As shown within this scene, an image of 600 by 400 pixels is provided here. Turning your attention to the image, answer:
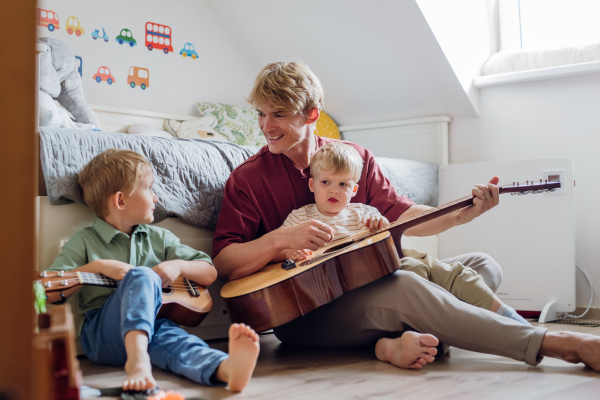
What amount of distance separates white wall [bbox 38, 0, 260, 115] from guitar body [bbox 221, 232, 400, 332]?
69.4 inches

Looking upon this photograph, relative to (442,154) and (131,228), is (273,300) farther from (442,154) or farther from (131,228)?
(442,154)

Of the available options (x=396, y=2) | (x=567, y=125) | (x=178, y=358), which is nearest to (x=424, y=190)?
(x=567, y=125)

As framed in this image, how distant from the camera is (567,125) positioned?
2463mm

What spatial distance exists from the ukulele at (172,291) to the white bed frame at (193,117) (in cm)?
18

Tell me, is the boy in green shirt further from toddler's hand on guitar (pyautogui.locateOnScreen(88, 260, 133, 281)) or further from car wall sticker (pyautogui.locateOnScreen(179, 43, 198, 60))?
car wall sticker (pyautogui.locateOnScreen(179, 43, 198, 60))

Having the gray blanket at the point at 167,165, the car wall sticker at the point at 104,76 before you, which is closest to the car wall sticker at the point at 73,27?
the car wall sticker at the point at 104,76

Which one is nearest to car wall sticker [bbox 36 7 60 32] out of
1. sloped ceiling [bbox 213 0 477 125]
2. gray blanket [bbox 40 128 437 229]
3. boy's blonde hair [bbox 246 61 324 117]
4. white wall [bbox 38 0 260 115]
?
white wall [bbox 38 0 260 115]

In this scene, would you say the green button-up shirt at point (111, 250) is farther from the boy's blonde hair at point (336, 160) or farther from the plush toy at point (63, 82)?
the plush toy at point (63, 82)

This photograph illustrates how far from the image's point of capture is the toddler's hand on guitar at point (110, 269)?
1.18 m

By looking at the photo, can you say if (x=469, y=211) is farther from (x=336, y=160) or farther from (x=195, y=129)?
(x=195, y=129)

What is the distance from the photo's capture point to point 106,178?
1292mm

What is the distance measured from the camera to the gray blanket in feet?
4.26

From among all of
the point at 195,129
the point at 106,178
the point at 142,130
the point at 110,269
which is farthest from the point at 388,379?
the point at 195,129

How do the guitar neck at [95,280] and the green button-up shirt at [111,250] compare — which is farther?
the green button-up shirt at [111,250]
